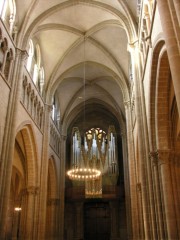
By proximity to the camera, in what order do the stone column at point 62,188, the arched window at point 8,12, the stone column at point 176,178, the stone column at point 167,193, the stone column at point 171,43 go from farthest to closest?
the stone column at point 62,188 < the arched window at point 8,12 < the stone column at point 176,178 < the stone column at point 167,193 < the stone column at point 171,43

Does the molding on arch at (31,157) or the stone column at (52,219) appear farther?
the stone column at (52,219)

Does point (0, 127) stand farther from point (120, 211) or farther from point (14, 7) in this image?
point (120, 211)

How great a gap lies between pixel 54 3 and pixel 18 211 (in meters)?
16.9

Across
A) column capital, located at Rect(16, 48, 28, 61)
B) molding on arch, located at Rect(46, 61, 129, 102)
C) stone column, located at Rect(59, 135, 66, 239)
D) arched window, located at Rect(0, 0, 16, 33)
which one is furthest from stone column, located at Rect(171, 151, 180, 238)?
stone column, located at Rect(59, 135, 66, 239)

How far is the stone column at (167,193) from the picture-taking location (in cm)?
905

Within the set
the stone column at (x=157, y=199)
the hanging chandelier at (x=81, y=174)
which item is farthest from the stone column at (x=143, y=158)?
the hanging chandelier at (x=81, y=174)

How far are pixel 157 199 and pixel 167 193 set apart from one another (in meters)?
0.57

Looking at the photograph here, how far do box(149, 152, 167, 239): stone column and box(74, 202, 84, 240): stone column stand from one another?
15022mm

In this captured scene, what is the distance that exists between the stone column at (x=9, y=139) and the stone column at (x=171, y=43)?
25.5ft

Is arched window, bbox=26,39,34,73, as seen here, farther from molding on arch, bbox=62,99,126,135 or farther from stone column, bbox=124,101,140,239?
molding on arch, bbox=62,99,126,135

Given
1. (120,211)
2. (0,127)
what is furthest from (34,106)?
(120,211)

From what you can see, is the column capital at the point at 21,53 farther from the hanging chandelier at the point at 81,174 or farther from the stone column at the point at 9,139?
the hanging chandelier at the point at 81,174

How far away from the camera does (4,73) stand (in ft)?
39.4

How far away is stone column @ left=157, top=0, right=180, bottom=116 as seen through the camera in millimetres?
→ 5820
